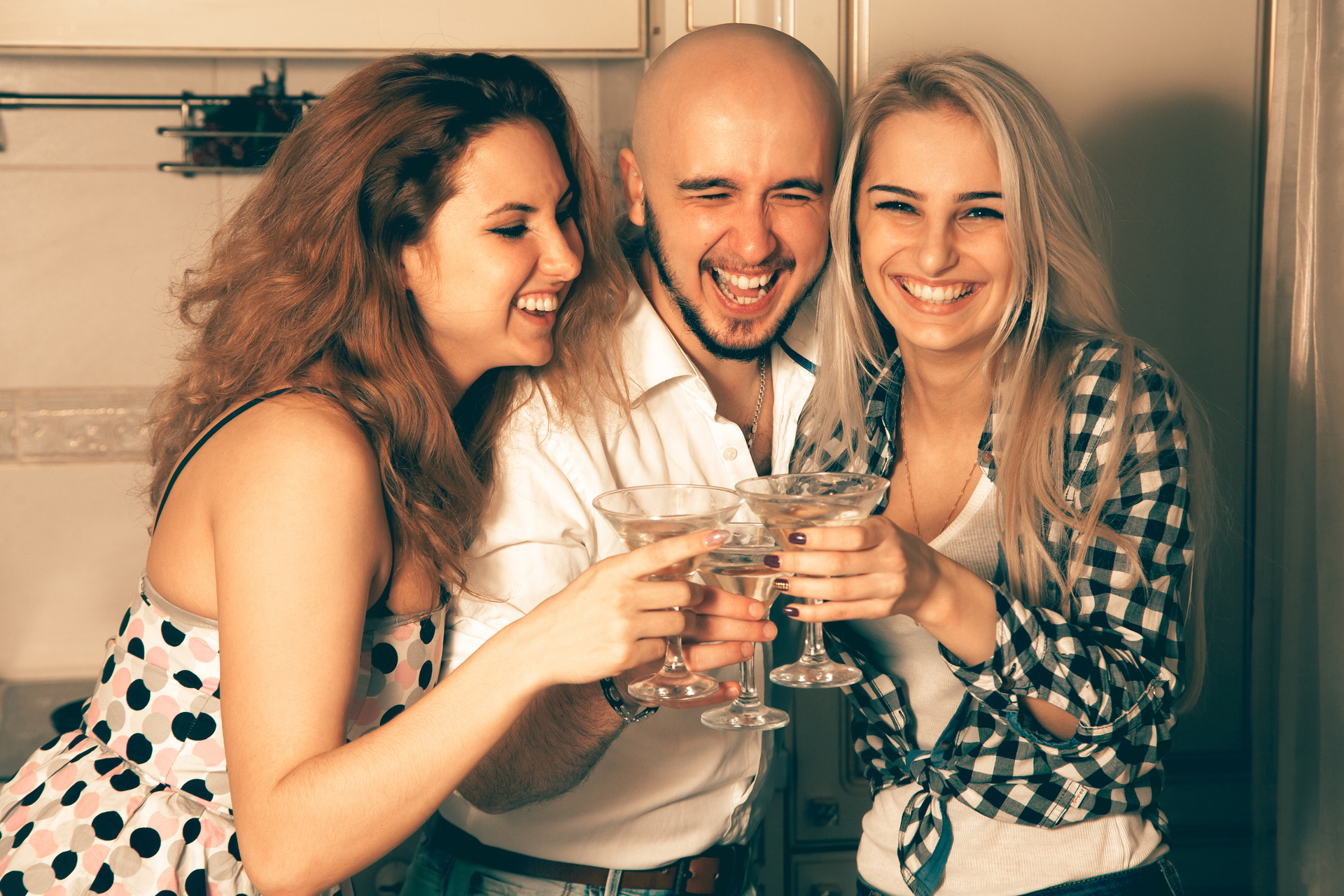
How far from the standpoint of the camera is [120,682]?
52.4 inches

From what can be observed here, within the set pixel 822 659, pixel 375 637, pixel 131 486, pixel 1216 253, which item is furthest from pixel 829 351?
pixel 131 486

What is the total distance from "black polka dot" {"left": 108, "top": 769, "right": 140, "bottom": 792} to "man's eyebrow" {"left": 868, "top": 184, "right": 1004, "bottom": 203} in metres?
1.32

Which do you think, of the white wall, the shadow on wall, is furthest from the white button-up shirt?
the white wall

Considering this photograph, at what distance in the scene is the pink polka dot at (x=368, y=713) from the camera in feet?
4.31

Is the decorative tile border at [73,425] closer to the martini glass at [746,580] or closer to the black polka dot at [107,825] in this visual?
the black polka dot at [107,825]

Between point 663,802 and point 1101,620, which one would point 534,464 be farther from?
point 1101,620

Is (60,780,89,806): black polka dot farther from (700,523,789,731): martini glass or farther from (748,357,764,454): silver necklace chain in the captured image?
(748,357,764,454): silver necklace chain

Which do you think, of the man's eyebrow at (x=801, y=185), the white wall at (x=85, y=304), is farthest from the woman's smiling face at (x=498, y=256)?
the white wall at (x=85, y=304)

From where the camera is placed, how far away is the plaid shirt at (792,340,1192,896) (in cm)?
128

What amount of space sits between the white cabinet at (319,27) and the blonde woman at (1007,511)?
96cm

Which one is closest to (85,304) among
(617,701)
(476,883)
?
(476,883)

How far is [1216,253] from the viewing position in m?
2.30

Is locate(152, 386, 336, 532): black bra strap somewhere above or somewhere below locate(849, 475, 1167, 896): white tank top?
above

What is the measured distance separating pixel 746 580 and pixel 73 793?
89 centimetres
